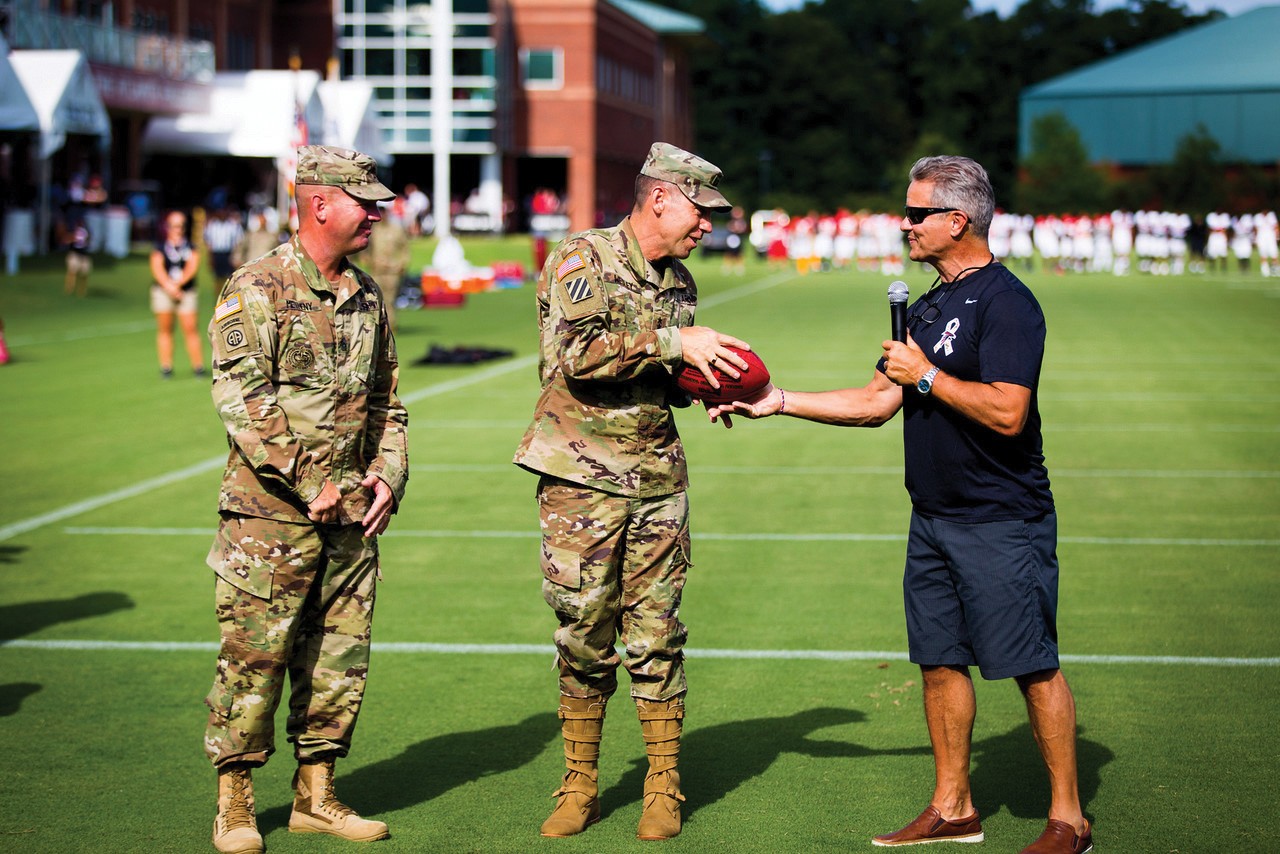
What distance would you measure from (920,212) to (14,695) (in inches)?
182

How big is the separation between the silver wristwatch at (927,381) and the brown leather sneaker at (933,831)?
1.43 metres

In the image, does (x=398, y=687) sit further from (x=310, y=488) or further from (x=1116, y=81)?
(x=1116, y=81)

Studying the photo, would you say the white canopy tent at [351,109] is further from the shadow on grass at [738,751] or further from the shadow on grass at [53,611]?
the shadow on grass at [738,751]

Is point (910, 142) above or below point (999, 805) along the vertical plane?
above

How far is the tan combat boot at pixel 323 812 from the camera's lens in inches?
219

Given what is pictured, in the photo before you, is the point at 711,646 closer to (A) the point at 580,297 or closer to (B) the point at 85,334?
(A) the point at 580,297

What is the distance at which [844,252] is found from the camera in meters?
58.1

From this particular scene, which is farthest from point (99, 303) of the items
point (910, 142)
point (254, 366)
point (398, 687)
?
point (910, 142)

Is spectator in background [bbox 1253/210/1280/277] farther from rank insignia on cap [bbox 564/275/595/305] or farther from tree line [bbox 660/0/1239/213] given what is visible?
tree line [bbox 660/0/1239/213]

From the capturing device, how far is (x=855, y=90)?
121688 mm

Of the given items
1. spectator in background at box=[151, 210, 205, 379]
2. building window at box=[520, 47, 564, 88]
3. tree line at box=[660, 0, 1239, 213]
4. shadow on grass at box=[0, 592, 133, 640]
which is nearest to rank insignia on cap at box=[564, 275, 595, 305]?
shadow on grass at box=[0, 592, 133, 640]

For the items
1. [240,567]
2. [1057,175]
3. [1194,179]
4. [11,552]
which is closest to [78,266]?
[11,552]

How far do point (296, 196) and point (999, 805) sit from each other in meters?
3.27

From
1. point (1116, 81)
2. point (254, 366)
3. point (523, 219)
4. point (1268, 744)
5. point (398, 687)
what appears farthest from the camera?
point (1116, 81)
